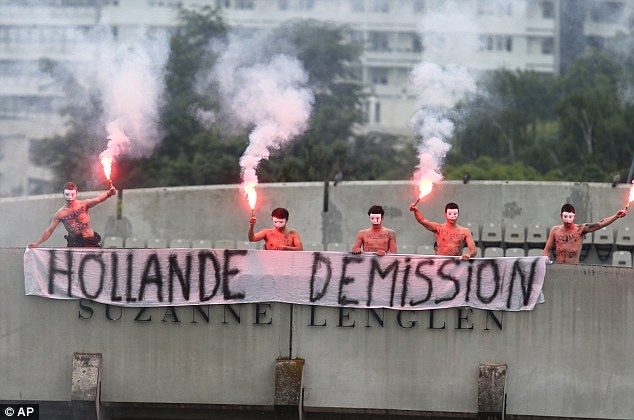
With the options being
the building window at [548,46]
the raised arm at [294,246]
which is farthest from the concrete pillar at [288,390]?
the building window at [548,46]

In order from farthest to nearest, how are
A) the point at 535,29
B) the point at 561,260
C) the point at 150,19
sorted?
the point at 535,29 < the point at 150,19 < the point at 561,260

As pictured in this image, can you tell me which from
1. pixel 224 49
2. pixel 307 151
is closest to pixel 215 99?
pixel 224 49

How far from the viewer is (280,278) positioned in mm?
23125

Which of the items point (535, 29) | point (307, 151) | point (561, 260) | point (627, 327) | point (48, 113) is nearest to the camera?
point (627, 327)

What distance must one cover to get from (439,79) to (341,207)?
2.95 m

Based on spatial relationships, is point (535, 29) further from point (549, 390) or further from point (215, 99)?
point (549, 390)

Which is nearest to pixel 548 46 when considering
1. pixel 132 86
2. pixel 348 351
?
pixel 132 86

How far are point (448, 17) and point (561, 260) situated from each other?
16116mm

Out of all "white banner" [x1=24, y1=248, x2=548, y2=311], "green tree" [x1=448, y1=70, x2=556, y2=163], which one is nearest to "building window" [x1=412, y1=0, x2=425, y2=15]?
"green tree" [x1=448, y1=70, x2=556, y2=163]

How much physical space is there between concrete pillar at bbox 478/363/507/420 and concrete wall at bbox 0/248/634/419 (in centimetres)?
13

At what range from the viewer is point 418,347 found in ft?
75.1

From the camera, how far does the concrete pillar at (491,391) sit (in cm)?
2259

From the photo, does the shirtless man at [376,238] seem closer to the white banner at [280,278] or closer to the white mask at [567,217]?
the white banner at [280,278]

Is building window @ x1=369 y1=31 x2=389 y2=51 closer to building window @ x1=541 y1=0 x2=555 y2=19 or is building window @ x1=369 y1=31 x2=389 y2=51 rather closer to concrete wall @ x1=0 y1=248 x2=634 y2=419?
building window @ x1=541 y1=0 x2=555 y2=19
